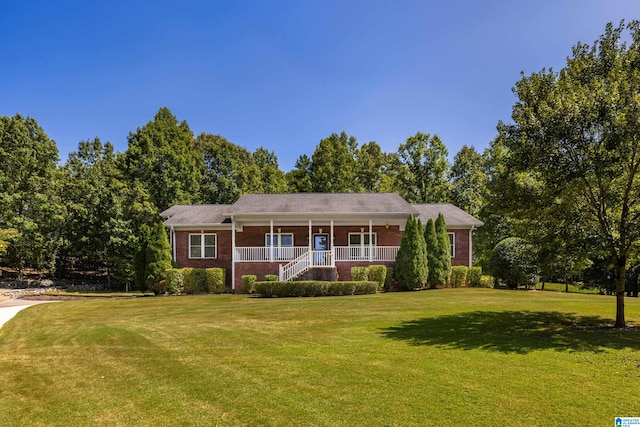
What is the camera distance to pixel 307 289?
63.8 ft

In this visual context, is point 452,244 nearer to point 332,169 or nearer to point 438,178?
point 438,178

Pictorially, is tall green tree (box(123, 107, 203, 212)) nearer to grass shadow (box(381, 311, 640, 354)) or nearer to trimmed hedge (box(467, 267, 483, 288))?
trimmed hedge (box(467, 267, 483, 288))

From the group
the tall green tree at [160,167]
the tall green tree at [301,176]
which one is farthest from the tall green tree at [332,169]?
the tall green tree at [160,167]

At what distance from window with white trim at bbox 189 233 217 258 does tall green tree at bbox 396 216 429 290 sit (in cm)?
1218

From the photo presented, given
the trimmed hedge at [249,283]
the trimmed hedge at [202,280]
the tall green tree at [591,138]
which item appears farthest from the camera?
the trimmed hedge at [202,280]

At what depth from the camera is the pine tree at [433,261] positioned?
2255 cm

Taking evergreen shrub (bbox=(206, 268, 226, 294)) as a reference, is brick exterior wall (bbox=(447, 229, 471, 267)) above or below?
above

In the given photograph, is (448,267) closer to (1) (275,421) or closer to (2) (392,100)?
(2) (392,100)

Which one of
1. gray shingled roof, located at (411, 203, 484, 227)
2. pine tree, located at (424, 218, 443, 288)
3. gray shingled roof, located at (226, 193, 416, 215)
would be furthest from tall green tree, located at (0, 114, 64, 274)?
gray shingled roof, located at (411, 203, 484, 227)

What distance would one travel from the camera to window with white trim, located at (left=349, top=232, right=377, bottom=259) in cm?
2381

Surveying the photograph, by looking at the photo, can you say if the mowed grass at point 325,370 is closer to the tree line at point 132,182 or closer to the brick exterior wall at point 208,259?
the brick exterior wall at point 208,259

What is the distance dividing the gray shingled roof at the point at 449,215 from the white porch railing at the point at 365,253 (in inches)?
160

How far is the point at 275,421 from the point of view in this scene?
4949mm

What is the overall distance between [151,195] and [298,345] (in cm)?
3009
